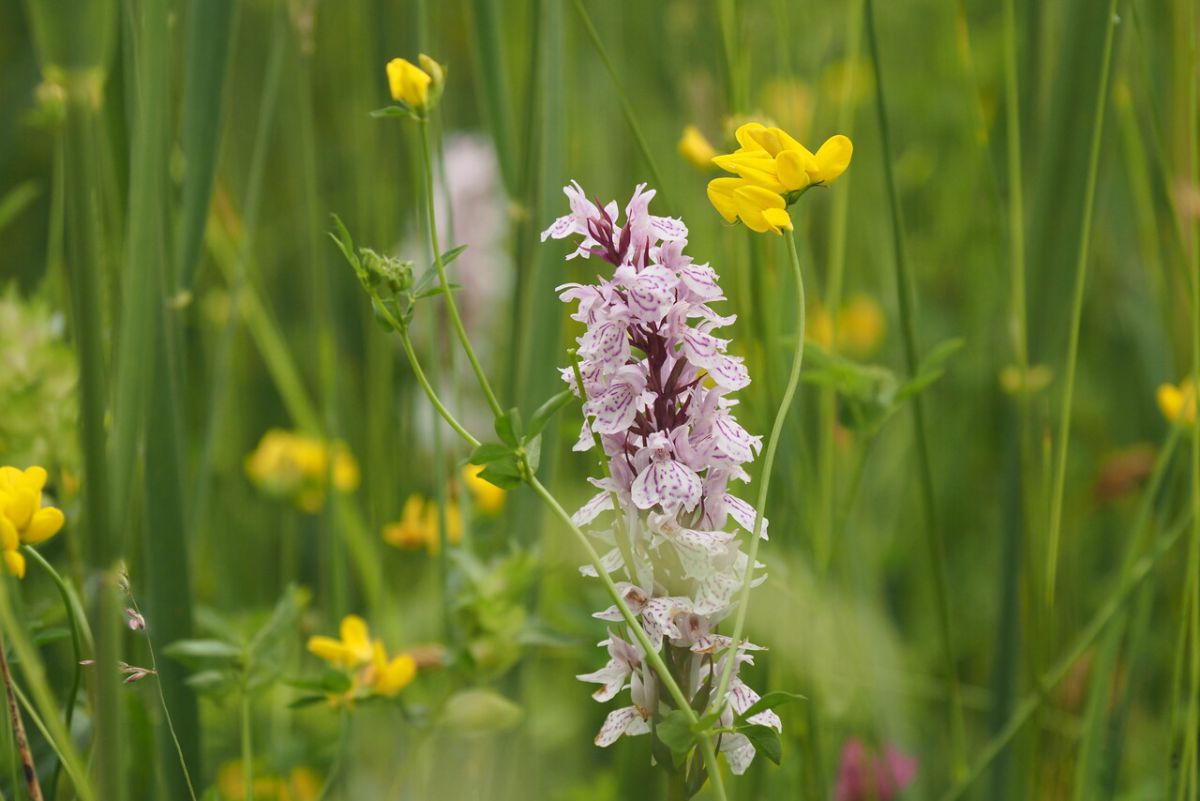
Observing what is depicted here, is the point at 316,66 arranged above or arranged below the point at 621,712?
above

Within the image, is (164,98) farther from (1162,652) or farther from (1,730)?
(1162,652)

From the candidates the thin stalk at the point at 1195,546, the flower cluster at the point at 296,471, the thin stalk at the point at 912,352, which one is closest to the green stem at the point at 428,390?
the thin stalk at the point at 912,352

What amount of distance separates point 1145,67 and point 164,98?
70cm

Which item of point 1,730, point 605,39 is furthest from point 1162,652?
point 1,730

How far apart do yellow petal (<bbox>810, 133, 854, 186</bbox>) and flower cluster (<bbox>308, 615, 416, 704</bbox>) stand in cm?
45

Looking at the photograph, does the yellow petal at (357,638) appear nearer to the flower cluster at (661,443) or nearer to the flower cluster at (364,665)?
the flower cluster at (364,665)

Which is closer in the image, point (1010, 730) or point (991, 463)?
point (1010, 730)

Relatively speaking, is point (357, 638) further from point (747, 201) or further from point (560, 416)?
point (747, 201)

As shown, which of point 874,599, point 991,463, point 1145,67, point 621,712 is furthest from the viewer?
point 991,463

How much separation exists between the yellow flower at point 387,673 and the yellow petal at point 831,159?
1.48 ft

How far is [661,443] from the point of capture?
22.3 inches

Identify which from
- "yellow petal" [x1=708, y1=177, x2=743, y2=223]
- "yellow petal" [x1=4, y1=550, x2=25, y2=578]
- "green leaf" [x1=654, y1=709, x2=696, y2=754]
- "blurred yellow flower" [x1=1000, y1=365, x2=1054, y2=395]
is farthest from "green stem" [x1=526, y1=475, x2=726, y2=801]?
"blurred yellow flower" [x1=1000, y1=365, x2=1054, y2=395]

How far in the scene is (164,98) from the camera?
65cm

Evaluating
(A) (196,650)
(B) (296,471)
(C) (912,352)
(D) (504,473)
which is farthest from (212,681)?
(C) (912,352)
